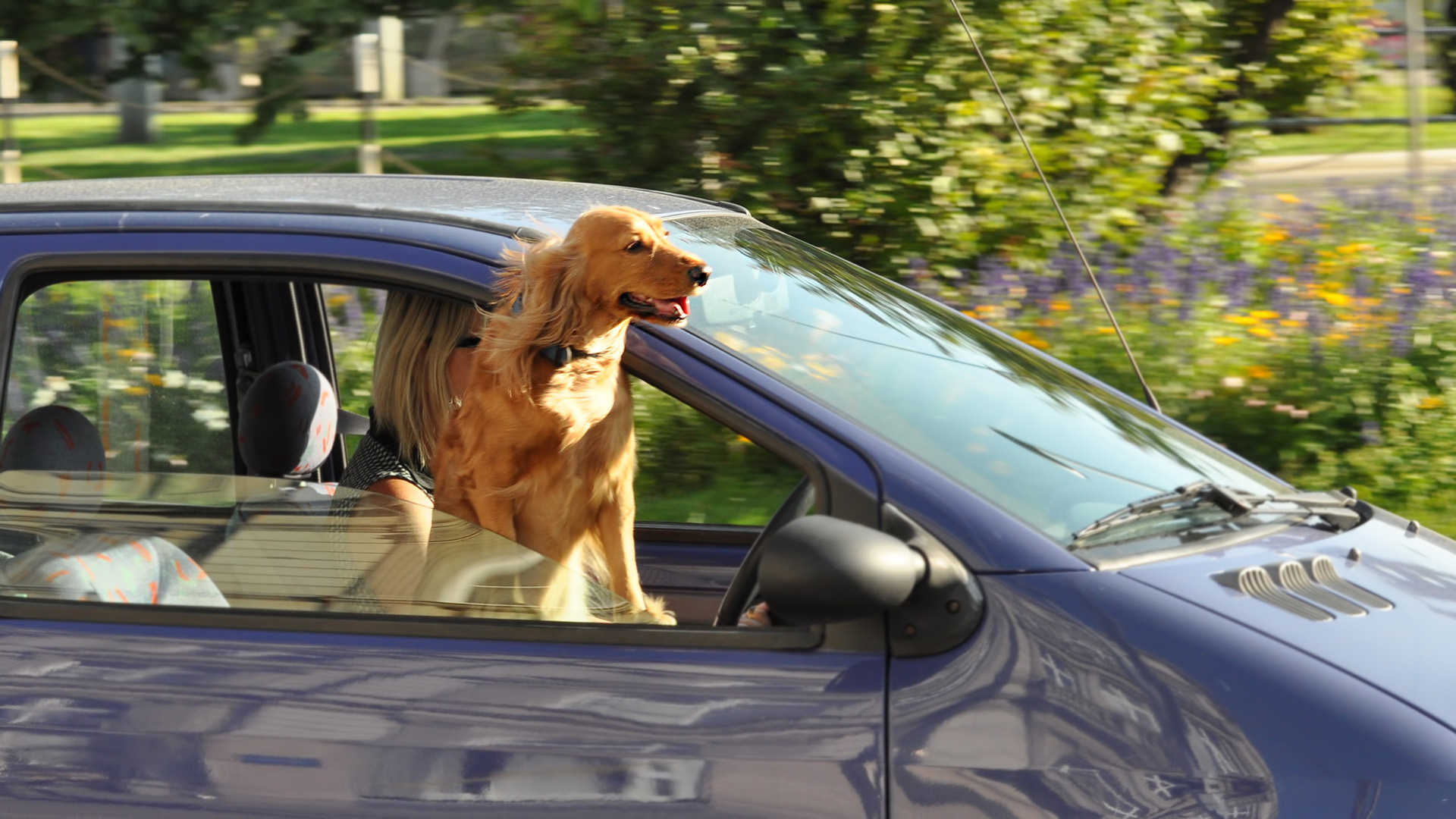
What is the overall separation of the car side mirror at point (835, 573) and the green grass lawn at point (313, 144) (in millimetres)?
3488

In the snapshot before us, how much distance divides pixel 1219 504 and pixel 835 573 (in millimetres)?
750

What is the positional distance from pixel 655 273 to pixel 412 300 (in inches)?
25.2

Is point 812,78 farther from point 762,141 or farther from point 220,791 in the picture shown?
point 220,791

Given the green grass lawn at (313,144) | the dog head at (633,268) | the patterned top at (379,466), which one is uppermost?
the dog head at (633,268)

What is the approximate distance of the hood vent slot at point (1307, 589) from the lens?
1916 millimetres

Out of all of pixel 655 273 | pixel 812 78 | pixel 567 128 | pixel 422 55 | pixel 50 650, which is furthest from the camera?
pixel 422 55

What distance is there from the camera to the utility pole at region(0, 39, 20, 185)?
27.6 ft

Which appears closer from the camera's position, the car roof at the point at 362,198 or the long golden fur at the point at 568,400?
the long golden fur at the point at 568,400

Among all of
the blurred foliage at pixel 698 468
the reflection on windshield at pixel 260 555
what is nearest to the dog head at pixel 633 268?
the reflection on windshield at pixel 260 555

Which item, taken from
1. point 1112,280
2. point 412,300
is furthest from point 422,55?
point 412,300

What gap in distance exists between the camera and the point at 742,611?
7.16 feet

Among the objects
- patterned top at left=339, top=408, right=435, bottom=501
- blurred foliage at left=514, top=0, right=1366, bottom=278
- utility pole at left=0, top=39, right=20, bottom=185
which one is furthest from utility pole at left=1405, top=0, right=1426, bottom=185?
utility pole at left=0, top=39, right=20, bottom=185

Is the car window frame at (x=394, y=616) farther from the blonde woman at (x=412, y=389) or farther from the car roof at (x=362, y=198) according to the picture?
the blonde woman at (x=412, y=389)

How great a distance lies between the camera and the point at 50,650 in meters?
2.04
